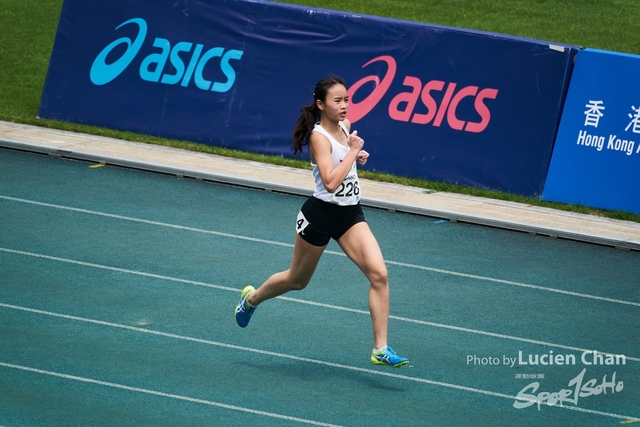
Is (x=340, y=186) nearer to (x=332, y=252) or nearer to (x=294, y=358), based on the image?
(x=294, y=358)

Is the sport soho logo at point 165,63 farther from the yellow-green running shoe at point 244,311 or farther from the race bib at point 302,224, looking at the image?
the race bib at point 302,224

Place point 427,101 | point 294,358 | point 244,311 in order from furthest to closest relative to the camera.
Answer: point 427,101 → point 244,311 → point 294,358

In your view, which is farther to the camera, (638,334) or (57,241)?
(57,241)

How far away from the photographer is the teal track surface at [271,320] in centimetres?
729

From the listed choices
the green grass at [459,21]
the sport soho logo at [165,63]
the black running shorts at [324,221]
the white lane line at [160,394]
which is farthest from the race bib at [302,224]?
the green grass at [459,21]

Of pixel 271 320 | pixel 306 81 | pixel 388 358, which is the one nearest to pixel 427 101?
pixel 306 81

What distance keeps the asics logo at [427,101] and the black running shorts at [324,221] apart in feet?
21.0

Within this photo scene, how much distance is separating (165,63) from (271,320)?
23.3 ft

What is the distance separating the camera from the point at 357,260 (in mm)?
7621

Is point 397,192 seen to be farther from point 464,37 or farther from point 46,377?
point 46,377

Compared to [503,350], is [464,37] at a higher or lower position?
higher

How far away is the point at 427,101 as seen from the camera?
14.0m

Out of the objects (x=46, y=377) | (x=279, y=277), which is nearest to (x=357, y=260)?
(x=279, y=277)

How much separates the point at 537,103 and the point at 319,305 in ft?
17.8
